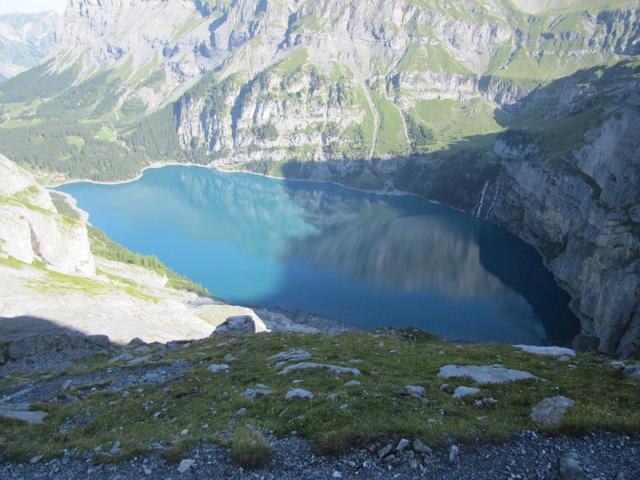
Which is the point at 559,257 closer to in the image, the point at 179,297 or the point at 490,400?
the point at 179,297

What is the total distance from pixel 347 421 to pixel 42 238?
96098 mm

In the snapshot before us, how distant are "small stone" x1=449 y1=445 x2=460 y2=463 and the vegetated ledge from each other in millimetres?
409

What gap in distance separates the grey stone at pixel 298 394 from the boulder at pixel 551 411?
28.2 ft

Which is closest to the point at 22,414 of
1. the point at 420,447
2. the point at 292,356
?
the point at 292,356

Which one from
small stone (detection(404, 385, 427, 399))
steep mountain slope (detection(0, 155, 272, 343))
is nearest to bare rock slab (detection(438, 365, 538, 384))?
small stone (detection(404, 385, 427, 399))

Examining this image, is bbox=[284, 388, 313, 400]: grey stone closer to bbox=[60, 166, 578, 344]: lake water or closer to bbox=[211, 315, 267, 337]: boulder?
bbox=[211, 315, 267, 337]: boulder

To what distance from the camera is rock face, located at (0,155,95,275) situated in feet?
258

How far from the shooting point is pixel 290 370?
924 inches

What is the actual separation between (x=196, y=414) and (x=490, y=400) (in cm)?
1227

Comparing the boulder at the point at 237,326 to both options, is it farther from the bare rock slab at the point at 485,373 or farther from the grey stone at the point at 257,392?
the bare rock slab at the point at 485,373

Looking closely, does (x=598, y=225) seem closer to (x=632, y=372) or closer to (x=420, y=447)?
(x=632, y=372)

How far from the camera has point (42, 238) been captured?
90438 mm

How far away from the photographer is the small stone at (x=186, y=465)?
13789 mm

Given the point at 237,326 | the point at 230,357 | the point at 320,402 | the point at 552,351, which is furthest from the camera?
the point at 237,326
